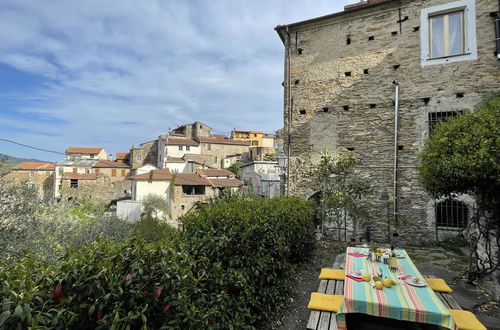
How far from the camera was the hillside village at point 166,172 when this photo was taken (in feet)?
87.4

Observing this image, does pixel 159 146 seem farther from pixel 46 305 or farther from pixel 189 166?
pixel 46 305

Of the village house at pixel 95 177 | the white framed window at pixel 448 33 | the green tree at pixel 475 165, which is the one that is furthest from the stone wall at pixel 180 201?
the green tree at pixel 475 165

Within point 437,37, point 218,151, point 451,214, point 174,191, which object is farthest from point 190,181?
point 437,37

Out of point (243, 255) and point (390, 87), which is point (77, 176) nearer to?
point (390, 87)

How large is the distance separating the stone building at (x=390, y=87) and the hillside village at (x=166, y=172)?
8.44 metres

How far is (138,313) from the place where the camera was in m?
1.57

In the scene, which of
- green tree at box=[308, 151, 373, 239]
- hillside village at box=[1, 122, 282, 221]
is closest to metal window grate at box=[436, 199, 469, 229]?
green tree at box=[308, 151, 373, 239]

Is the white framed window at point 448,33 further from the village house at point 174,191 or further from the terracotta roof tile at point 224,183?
the terracotta roof tile at point 224,183

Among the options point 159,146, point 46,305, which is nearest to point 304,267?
point 46,305

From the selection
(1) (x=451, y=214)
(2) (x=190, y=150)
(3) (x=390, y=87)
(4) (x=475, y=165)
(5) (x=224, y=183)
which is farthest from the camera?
(2) (x=190, y=150)

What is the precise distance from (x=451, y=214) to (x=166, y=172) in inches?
1037

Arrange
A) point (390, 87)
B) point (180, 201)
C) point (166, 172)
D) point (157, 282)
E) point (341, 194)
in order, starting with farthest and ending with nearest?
point (166, 172) → point (180, 201) → point (390, 87) → point (341, 194) → point (157, 282)

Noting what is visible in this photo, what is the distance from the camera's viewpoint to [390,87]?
923 cm

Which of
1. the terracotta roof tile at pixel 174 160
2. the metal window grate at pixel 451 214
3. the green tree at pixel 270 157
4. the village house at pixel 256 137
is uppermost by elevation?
the village house at pixel 256 137
